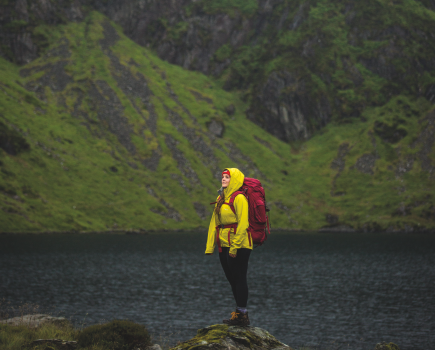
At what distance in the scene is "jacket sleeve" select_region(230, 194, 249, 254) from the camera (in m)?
12.3

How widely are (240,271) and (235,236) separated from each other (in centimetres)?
125

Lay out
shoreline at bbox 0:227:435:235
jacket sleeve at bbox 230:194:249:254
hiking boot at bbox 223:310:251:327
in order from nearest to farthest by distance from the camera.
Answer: jacket sleeve at bbox 230:194:249:254
hiking boot at bbox 223:310:251:327
shoreline at bbox 0:227:435:235

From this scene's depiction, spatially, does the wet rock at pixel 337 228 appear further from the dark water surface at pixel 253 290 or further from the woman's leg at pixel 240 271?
the woman's leg at pixel 240 271

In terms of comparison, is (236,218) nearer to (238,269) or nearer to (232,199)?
(232,199)

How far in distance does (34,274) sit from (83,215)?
3287 inches

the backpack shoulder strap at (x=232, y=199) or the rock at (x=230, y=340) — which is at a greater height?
the backpack shoulder strap at (x=232, y=199)

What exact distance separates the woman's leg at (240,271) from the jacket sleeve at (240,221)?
315 mm

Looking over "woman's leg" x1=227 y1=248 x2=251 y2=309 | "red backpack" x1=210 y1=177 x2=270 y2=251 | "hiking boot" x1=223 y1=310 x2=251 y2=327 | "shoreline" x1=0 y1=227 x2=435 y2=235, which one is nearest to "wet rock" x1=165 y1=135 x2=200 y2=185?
"shoreline" x1=0 y1=227 x2=435 y2=235

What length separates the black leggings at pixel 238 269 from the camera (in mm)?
12536

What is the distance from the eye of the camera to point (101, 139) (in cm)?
19150

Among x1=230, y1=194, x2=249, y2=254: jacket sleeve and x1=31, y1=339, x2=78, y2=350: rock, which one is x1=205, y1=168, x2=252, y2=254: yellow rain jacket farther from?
x1=31, y1=339, x2=78, y2=350: rock

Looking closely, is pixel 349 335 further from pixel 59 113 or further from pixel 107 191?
pixel 59 113

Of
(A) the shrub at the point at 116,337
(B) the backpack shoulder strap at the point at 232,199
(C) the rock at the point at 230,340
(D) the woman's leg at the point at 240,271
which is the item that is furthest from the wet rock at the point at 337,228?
(B) the backpack shoulder strap at the point at 232,199

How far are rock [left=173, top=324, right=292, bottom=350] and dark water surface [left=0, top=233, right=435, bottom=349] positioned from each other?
1331 cm
